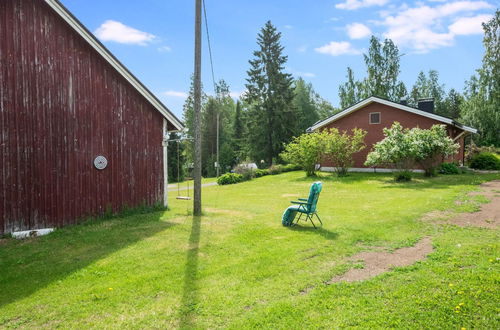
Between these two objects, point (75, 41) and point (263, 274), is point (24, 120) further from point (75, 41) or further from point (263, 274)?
point (263, 274)

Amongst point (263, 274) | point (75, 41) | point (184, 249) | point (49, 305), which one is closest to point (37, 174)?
point (75, 41)

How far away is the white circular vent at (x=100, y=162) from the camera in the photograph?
32.7 feet

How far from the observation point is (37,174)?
8.87 meters

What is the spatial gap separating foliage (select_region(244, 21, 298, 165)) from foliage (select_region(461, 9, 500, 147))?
19.3 m

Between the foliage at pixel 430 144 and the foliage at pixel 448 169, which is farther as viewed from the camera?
the foliage at pixel 448 169

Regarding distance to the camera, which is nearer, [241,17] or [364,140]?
[241,17]

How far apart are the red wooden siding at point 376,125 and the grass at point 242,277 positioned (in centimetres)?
1483

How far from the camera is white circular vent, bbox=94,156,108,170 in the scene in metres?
9.95

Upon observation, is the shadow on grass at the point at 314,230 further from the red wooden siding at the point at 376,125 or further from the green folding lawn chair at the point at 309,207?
the red wooden siding at the point at 376,125

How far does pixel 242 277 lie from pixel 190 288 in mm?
837

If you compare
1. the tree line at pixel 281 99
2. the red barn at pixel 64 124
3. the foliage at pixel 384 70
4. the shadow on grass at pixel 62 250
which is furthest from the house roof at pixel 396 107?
the foliage at pixel 384 70

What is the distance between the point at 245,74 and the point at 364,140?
797 inches

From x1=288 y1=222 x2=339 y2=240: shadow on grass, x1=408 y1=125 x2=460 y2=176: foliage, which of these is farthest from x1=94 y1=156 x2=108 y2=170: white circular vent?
x1=408 y1=125 x2=460 y2=176: foliage

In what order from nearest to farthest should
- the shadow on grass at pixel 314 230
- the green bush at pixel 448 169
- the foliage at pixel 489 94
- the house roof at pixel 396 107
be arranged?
the shadow on grass at pixel 314 230, the green bush at pixel 448 169, the house roof at pixel 396 107, the foliage at pixel 489 94
